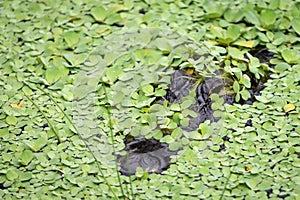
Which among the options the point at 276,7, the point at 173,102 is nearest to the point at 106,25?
the point at 173,102

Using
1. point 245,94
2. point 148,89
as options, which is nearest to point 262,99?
point 245,94

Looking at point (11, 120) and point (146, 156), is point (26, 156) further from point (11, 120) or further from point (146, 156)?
point (146, 156)

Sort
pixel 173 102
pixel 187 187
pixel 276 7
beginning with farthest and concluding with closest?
pixel 276 7 → pixel 173 102 → pixel 187 187

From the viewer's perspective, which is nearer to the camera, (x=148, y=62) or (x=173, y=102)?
(x=173, y=102)

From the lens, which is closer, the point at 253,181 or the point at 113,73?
the point at 253,181

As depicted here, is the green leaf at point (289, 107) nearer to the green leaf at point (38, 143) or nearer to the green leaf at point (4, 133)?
the green leaf at point (38, 143)

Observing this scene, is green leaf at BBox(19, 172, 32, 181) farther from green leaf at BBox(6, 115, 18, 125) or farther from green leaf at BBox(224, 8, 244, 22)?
green leaf at BBox(224, 8, 244, 22)

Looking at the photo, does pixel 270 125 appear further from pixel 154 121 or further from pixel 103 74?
pixel 103 74
